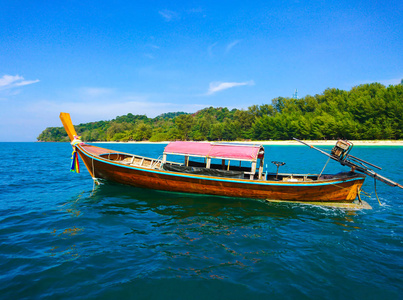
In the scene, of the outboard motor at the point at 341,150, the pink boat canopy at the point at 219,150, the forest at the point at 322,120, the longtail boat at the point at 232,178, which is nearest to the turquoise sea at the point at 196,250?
the longtail boat at the point at 232,178

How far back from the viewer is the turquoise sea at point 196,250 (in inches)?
247

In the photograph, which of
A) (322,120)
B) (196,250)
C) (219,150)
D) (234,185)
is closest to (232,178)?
(234,185)

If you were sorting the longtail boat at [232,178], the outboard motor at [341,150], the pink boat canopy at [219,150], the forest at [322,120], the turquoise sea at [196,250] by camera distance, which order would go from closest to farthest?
1. the turquoise sea at [196,250]
2. the outboard motor at [341,150]
3. the longtail boat at [232,178]
4. the pink boat canopy at [219,150]
5. the forest at [322,120]

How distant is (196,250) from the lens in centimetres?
827

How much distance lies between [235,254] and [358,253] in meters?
4.47

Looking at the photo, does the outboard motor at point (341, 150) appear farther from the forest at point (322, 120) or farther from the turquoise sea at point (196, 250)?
the forest at point (322, 120)

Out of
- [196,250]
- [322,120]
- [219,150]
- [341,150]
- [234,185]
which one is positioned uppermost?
[322,120]

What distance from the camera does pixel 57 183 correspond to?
20.2m

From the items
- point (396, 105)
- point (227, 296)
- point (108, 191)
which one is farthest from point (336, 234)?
point (396, 105)

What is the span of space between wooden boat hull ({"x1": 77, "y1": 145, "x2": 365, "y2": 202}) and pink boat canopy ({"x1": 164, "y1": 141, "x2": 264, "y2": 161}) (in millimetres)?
1571

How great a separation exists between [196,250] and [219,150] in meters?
8.04

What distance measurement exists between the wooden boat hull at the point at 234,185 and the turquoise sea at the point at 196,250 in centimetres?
75

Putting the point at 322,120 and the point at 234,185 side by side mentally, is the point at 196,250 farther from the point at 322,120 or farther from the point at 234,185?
the point at 322,120

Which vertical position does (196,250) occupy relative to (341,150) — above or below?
below
